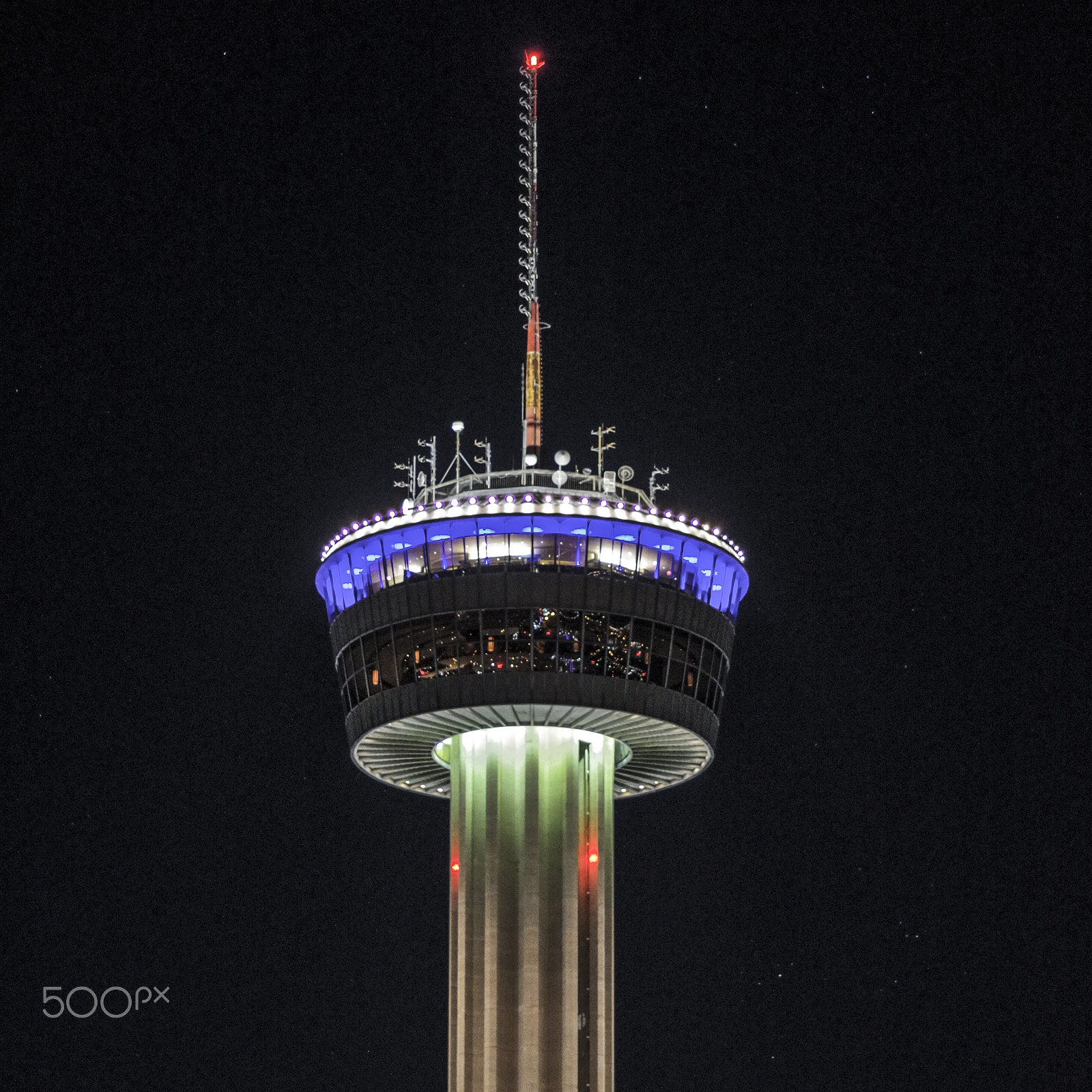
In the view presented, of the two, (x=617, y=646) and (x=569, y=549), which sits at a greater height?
(x=569, y=549)

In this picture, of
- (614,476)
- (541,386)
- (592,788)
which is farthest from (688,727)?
(541,386)

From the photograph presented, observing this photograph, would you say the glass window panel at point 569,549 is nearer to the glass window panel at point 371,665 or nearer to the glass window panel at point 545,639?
the glass window panel at point 545,639

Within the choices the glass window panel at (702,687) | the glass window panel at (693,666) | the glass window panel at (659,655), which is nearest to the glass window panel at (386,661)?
the glass window panel at (659,655)

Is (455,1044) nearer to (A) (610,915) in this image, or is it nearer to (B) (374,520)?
(A) (610,915)

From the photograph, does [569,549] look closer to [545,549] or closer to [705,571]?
[545,549]

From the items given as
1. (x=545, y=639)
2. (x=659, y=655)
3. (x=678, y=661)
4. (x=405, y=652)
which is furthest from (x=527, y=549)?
(x=678, y=661)

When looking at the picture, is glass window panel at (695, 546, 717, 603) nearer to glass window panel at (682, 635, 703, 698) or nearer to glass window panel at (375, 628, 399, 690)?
glass window panel at (682, 635, 703, 698)
